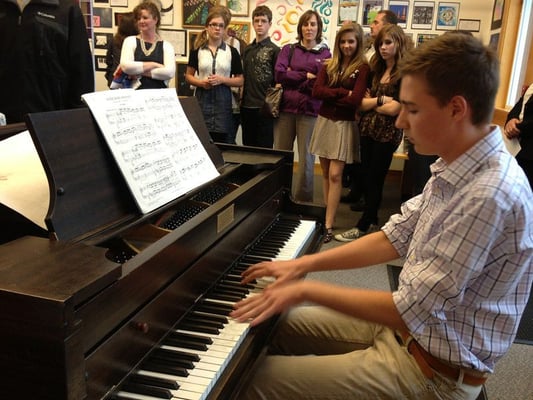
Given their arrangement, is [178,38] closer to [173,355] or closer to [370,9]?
[370,9]

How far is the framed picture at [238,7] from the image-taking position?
5.64 metres

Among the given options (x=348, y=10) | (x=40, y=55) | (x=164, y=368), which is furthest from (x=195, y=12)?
(x=164, y=368)

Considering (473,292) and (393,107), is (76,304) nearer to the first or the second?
(473,292)

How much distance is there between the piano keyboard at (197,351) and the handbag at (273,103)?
2.70 m

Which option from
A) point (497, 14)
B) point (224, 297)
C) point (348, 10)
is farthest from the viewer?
point (348, 10)

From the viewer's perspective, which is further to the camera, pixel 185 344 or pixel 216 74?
pixel 216 74

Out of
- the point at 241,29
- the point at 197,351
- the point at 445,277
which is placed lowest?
the point at 197,351

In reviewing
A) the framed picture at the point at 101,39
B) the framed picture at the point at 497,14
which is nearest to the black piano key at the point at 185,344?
the framed picture at the point at 497,14

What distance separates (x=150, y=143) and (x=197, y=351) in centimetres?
61

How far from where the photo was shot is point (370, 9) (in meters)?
5.44

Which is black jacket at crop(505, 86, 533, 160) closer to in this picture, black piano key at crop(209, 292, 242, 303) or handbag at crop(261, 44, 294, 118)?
handbag at crop(261, 44, 294, 118)

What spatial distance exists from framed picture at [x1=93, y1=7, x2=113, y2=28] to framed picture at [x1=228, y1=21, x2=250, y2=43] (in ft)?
4.81

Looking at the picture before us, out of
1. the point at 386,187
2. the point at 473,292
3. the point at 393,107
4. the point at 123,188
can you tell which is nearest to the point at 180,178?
the point at 123,188

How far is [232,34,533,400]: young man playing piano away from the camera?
1104mm
